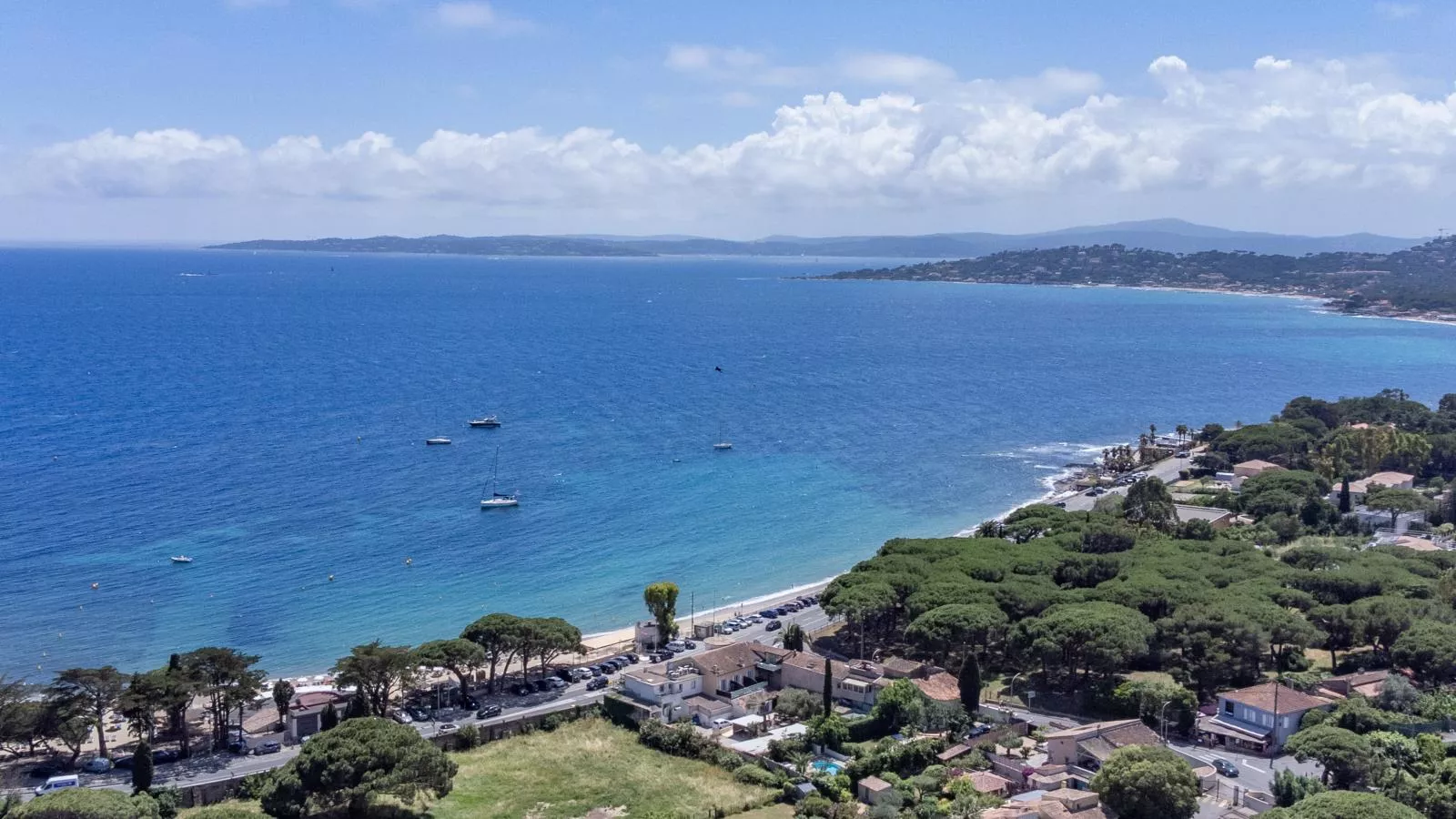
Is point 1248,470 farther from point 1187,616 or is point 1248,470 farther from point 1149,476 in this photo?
point 1187,616

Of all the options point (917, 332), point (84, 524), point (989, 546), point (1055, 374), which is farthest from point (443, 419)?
point (917, 332)

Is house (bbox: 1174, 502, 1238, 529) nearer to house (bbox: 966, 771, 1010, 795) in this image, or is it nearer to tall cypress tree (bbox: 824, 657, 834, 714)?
tall cypress tree (bbox: 824, 657, 834, 714)

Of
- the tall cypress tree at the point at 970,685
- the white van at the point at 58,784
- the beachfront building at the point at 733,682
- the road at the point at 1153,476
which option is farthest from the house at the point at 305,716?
the road at the point at 1153,476

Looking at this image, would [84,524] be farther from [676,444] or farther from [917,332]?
[917,332]

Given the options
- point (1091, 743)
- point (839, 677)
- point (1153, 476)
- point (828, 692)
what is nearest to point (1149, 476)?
point (1153, 476)

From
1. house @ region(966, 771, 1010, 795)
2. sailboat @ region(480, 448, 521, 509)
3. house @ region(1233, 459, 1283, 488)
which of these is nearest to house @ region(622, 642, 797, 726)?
house @ region(966, 771, 1010, 795)

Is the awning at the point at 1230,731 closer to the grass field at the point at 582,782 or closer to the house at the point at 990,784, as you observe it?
the house at the point at 990,784
